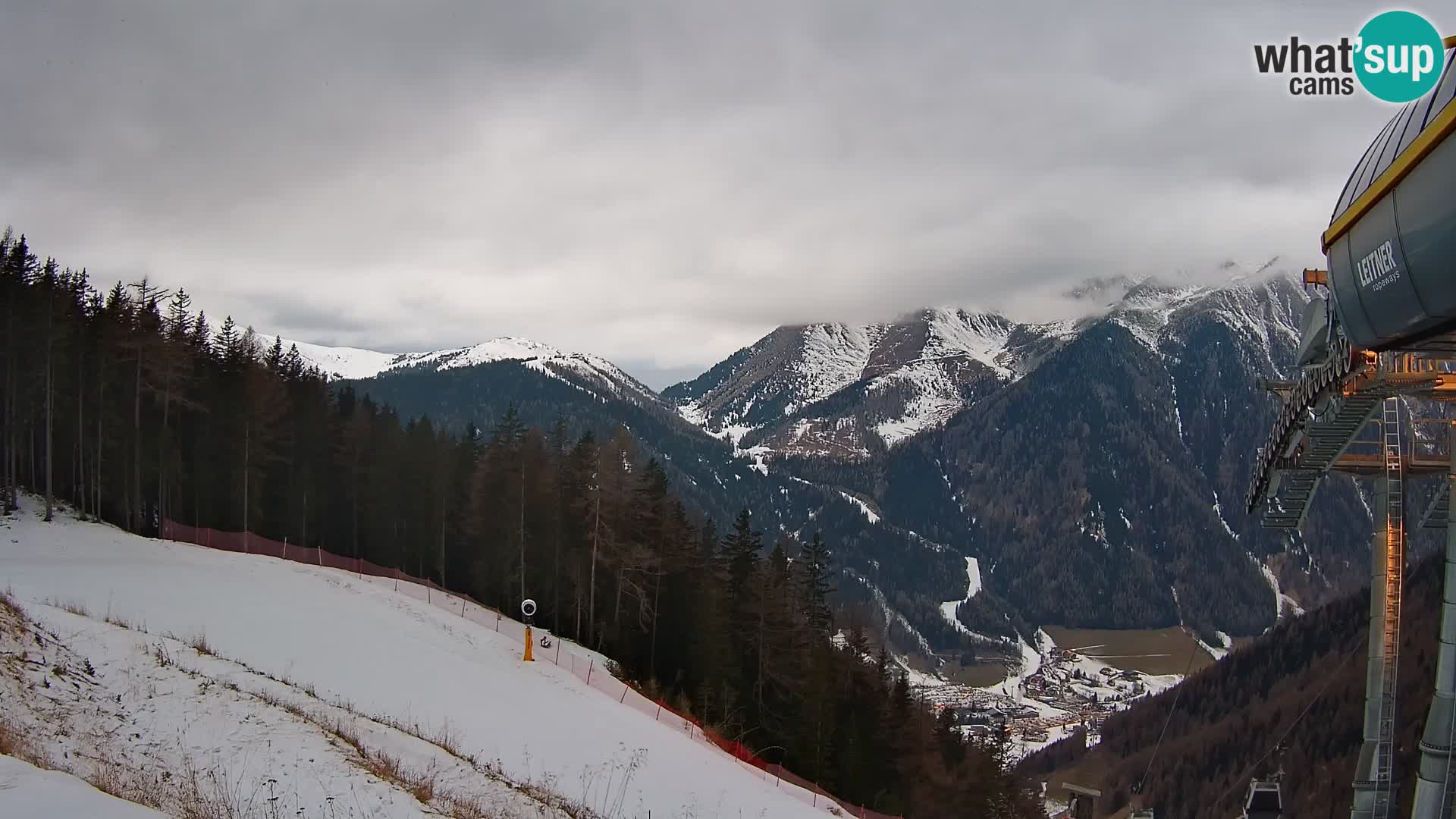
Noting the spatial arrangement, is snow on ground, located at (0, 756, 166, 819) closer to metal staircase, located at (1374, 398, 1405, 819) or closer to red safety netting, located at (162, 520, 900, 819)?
red safety netting, located at (162, 520, 900, 819)

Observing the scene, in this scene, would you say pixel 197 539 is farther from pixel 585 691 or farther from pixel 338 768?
pixel 338 768

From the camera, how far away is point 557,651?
107 feet

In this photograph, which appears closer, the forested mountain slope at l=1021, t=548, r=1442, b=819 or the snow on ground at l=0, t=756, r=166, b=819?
the snow on ground at l=0, t=756, r=166, b=819

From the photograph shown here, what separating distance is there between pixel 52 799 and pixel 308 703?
8.09m

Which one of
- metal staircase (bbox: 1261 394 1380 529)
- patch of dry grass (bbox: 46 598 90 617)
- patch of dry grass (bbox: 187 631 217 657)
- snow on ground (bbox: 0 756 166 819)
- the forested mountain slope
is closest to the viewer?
snow on ground (bbox: 0 756 166 819)

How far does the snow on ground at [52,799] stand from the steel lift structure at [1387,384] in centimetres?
1072

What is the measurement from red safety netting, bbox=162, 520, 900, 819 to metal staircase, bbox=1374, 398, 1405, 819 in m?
12.3

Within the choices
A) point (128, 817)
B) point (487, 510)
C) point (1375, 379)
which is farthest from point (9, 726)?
point (487, 510)

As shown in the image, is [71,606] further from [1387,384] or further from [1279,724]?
[1279,724]

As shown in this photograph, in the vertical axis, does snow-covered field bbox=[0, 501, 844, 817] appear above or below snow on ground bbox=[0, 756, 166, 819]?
below

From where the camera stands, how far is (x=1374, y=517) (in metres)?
17.8

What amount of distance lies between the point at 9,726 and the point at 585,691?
15849mm

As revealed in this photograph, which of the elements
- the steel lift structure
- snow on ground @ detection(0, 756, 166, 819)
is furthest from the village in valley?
snow on ground @ detection(0, 756, 166, 819)

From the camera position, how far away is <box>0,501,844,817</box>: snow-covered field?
11.2 meters
